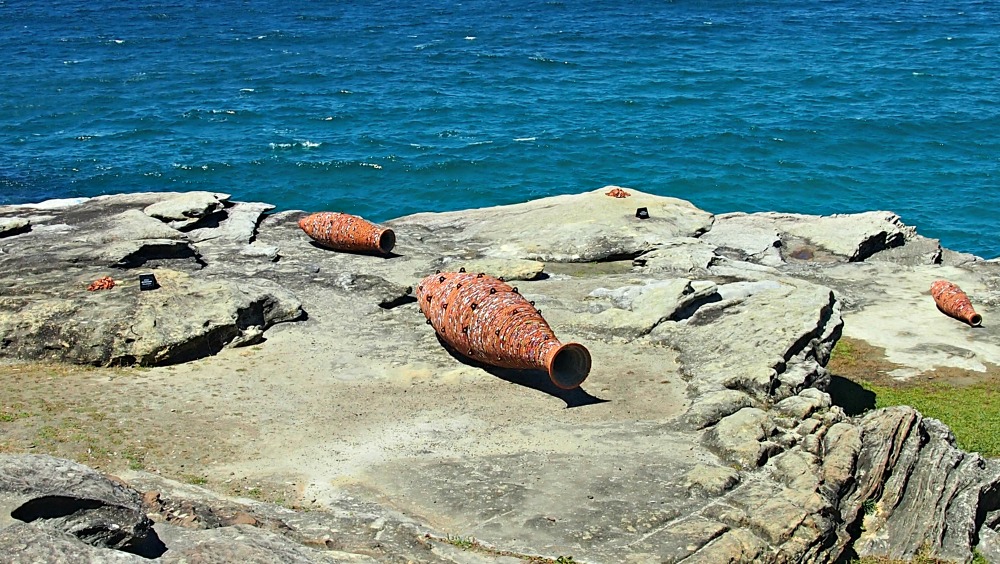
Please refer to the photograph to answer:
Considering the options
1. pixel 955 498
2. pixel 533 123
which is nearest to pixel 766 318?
pixel 955 498

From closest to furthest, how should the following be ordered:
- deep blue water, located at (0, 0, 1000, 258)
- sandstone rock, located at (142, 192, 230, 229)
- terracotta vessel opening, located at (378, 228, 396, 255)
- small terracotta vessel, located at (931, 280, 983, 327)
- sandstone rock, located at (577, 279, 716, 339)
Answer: sandstone rock, located at (577, 279, 716, 339) < small terracotta vessel, located at (931, 280, 983, 327) < terracotta vessel opening, located at (378, 228, 396, 255) < sandstone rock, located at (142, 192, 230, 229) < deep blue water, located at (0, 0, 1000, 258)

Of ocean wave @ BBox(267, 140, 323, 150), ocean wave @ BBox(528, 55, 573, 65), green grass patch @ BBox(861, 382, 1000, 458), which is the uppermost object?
ocean wave @ BBox(528, 55, 573, 65)

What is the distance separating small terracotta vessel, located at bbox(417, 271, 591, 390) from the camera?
1847cm

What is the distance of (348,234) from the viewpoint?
27234mm

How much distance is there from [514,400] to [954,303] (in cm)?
1399

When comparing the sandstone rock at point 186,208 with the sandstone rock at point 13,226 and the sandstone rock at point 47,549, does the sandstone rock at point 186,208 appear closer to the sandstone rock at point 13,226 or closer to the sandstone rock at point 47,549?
the sandstone rock at point 13,226

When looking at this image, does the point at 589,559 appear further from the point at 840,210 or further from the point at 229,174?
the point at 229,174

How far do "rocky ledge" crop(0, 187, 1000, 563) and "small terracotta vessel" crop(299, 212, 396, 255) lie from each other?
0.38 m

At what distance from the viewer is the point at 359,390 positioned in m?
19.0

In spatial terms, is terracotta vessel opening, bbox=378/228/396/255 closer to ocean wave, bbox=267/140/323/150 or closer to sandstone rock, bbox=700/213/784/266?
sandstone rock, bbox=700/213/784/266

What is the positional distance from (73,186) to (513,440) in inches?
1437

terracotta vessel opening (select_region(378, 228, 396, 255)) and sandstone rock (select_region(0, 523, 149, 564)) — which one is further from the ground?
sandstone rock (select_region(0, 523, 149, 564))

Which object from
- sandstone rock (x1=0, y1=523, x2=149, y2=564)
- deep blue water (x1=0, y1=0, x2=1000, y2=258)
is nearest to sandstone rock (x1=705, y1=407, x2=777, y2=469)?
sandstone rock (x1=0, y1=523, x2=149, y2=564)

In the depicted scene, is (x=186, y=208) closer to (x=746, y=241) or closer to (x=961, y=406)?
(x=746, y=241)
